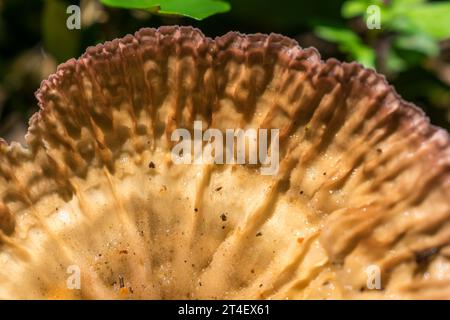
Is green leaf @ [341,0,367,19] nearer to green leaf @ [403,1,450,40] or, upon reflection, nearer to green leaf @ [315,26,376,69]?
green leaf @ [315,26,376,69]

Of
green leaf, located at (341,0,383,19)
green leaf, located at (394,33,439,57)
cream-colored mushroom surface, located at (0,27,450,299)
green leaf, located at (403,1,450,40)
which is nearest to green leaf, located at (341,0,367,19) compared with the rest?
green leaf, located at (341,0,383,19)

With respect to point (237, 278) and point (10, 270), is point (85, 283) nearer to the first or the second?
point (10, 270)

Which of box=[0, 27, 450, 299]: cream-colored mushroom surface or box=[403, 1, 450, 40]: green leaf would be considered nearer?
box=[0, 27, 450, 299]: cream-colored mushroom surface

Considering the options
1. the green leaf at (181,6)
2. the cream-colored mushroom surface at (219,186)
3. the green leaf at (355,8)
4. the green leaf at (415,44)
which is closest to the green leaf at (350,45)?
the green leaf at (355,8)

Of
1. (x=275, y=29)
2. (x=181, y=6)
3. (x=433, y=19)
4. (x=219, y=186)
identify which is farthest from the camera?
(x=275, y=29)

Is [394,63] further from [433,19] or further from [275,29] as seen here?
[275,29]

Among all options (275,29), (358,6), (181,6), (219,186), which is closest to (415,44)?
(358,6)
